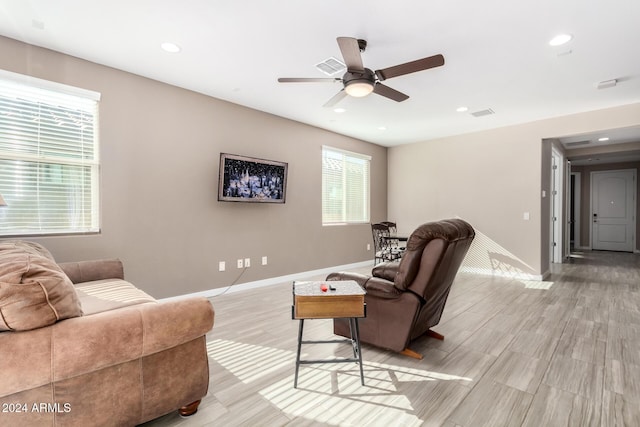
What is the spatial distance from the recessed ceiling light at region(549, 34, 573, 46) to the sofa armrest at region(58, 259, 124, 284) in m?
4.66

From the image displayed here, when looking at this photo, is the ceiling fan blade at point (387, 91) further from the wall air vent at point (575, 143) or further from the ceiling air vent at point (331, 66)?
the wall air vent at point (575, 143)

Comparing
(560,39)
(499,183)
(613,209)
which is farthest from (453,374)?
(613,209)

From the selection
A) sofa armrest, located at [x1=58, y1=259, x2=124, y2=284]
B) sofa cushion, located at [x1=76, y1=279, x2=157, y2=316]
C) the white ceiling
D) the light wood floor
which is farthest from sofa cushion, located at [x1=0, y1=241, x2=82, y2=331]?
the white ceiling

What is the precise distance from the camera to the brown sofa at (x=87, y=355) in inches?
50.9

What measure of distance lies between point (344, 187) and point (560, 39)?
13.3 feet

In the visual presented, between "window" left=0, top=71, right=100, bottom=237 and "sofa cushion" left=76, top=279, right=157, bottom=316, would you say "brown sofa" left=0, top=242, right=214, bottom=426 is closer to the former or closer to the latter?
"sofa cushion" left=76, top=279, right=157, bottom=316

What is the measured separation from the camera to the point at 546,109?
4785 mm

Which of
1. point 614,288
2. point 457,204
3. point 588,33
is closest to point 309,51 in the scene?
point 588,33

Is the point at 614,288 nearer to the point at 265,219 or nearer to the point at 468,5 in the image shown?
the point at 468,5

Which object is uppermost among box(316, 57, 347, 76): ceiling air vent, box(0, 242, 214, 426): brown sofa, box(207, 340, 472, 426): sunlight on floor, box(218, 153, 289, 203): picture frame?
box(316, 57, 347, 76): ceiling air vent

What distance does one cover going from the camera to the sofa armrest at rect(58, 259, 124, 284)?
112 inches

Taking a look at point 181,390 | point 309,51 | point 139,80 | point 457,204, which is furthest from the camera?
point 457,204

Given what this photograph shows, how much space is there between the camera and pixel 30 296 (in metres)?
1.32

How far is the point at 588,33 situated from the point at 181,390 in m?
4.15
